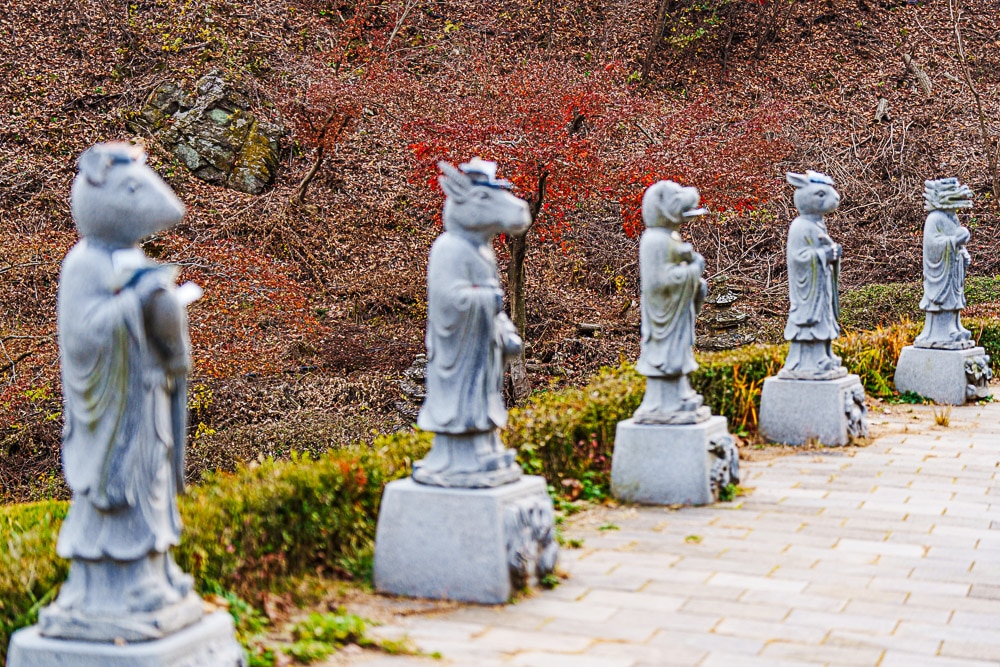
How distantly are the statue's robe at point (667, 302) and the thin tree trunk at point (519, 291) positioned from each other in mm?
5847

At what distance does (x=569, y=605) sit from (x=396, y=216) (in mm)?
14021

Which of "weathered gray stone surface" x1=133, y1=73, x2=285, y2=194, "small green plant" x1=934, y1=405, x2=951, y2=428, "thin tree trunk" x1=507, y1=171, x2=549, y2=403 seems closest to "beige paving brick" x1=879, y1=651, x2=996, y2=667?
"small green plant" x1=934, y1=405, x2=951, y2=428

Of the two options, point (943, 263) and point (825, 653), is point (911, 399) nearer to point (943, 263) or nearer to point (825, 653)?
point (943, 263)

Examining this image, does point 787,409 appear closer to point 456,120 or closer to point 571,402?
point 571,402

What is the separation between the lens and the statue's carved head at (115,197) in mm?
3660

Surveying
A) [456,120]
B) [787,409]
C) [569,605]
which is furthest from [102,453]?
[456,120]

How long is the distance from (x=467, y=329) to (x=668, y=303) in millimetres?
2401

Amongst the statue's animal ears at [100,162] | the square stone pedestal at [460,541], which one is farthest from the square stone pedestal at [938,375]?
the statue's animal ears at [100,162]

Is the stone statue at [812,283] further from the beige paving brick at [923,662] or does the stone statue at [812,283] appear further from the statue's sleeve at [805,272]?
the beige paving brick at [923,662]

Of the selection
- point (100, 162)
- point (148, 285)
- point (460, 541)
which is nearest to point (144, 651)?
point (148, 285)

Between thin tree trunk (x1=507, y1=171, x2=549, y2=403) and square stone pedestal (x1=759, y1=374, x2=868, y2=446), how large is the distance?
164 inches

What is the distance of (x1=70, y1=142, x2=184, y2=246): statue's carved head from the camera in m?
3.66

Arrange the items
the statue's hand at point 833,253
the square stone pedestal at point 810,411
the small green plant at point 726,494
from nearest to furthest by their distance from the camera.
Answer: the small green plant at point 726,494 → the statue's hand at point 833,253 → the square stone pedestal at point 810,411

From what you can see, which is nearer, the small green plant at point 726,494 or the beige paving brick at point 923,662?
the beige paving brick at point 923,662
